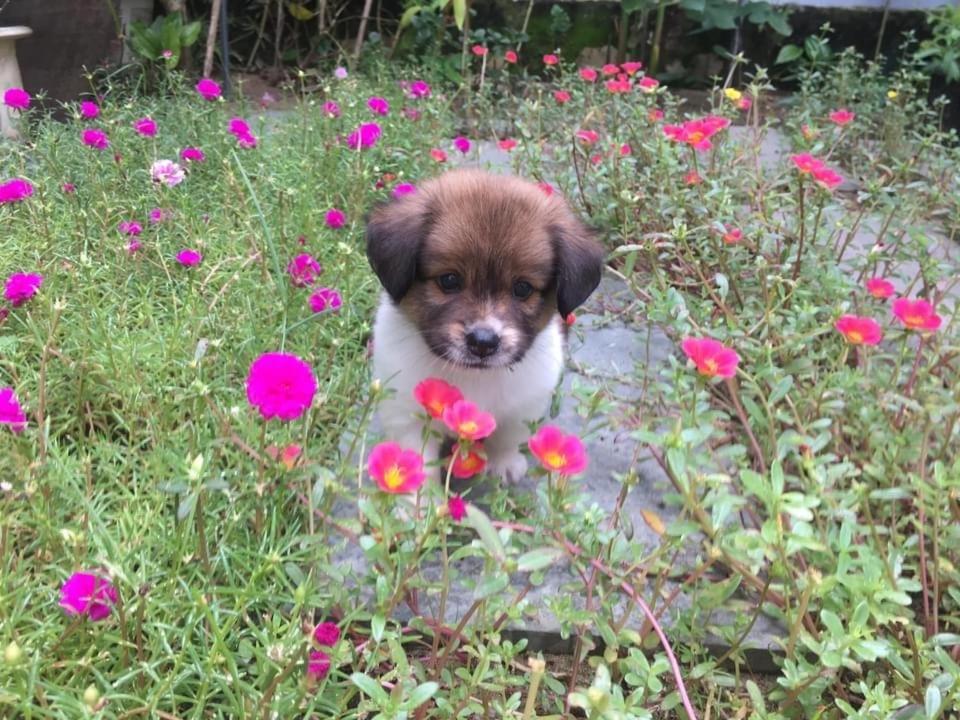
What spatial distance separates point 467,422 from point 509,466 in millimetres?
1151

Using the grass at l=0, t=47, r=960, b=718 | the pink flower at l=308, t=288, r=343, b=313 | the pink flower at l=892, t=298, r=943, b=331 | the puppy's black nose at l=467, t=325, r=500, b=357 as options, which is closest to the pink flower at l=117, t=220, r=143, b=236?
the grass at l=0, t=47, r=960, b=718

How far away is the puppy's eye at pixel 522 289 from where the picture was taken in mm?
2139

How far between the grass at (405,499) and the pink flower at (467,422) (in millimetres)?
143

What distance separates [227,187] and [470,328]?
178cm

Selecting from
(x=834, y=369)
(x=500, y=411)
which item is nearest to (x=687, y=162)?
(x=834, y=369)

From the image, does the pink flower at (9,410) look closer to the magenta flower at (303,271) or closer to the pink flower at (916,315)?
the magenta flower at (303,271)

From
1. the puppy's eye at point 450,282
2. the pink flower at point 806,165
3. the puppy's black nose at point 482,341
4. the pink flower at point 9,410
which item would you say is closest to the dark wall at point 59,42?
the puppy's eye at point 450,282

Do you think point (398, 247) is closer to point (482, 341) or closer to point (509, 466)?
point (482, 341)

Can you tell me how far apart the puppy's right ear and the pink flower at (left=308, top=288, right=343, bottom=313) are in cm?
15

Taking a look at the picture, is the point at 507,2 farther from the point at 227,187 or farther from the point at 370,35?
the point at 227,187

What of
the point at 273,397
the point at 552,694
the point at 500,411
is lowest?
the point at 552,694

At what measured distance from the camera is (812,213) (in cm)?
304

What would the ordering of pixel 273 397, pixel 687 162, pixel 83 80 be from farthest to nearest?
pixel 83 80, pixel 687 162, pixel 273 397

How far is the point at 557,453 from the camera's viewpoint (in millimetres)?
1220
